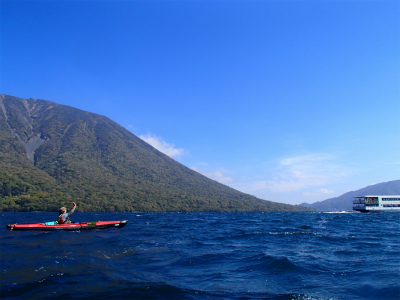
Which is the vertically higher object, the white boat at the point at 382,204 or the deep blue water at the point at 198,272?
the white boat at the point at 382,204

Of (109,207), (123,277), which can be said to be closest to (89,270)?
(123,277)

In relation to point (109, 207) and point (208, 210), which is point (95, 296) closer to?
point (109, 207)

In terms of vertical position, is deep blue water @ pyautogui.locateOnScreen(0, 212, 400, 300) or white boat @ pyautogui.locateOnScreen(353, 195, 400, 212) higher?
white boat @ pyautogui.locateOnScreen(353, 195, 400, 212)

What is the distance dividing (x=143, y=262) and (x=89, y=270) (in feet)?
10.9

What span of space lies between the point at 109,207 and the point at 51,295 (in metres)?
146

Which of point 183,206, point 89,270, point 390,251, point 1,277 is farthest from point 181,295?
point 183,206

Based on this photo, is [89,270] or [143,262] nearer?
[89,270]

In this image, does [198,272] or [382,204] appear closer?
[198,272]

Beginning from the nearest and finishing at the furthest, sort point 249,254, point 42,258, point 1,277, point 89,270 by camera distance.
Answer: point 1,277
point 89,270
point 42,258
point 249,254

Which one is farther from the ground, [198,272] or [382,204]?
[382,204]

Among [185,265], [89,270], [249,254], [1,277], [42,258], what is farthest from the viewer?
[249,254]

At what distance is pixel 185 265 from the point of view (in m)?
15.5

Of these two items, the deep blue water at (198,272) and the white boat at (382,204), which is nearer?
the deep blue water at (198,272)

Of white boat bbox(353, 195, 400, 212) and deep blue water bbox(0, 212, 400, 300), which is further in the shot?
white boat bbox(353, 195, 400, 212)
